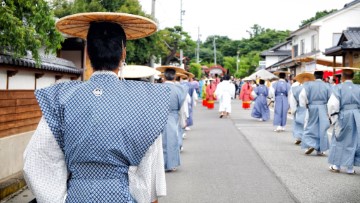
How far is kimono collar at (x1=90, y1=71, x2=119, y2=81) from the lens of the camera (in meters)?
2.67

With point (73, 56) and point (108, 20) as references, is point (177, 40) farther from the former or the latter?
point (108, 20)

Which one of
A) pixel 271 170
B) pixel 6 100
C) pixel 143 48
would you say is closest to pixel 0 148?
pixel 6 100

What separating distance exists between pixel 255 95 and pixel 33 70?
13704mm

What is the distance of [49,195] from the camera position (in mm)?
2504

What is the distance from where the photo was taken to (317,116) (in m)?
11.8

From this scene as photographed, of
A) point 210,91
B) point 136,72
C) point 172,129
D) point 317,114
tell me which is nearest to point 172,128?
point 172,129

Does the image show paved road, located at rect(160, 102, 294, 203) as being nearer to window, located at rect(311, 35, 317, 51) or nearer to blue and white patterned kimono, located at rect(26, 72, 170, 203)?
blue and white patterned kimono, located at rect(26, 72, 170, 203)

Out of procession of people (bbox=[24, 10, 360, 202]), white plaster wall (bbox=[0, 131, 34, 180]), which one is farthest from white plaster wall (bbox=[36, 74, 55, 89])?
procession of people (bbox=[24, 10, 360, 202])

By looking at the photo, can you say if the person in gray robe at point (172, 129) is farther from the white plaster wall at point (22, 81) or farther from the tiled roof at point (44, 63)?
the white plaster wall at point (22, 81)

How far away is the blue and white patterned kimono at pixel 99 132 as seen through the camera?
8.11 ft

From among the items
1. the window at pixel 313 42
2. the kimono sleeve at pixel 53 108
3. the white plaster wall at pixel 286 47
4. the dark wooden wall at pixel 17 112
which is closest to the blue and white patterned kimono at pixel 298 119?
the dark wooden wall at pixel 17 112

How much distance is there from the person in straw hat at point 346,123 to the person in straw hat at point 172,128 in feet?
9.91

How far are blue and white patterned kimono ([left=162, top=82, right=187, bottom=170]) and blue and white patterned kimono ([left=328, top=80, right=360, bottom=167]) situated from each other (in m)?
3.02

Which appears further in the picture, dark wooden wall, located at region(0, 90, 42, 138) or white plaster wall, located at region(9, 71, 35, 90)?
white plaster wall, located at region(9, 71, 35, 90)
